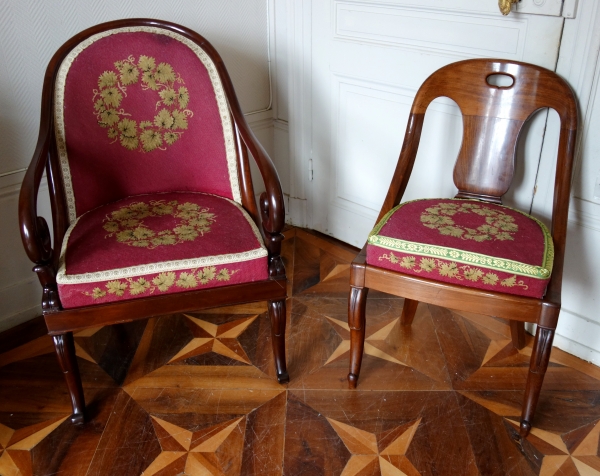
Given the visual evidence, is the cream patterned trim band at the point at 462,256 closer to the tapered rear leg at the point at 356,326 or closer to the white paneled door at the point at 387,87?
the tapered rear leg at the point at 356,326

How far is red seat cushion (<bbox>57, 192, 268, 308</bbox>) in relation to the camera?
1.39 m

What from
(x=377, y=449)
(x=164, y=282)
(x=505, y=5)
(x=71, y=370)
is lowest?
(x=377, y=449)

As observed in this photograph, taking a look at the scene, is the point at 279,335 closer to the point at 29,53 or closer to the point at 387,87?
the point at 387,87

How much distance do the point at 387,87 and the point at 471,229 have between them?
75 cm

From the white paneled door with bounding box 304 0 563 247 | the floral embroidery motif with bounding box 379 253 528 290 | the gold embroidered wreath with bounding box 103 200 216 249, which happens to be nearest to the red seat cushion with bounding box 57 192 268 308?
the gold embroidered wreath with bounding box 103 200 216 249

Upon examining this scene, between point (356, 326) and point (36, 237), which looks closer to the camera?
point (36, 237)

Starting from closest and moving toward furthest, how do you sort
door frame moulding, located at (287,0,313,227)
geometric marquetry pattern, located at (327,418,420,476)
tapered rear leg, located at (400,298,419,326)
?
geometric marquetry pattern, located at (327,418,420,476), tapered rear leg, located at (400,298,419,326), door frame moulding, located at (287,0,313,227)

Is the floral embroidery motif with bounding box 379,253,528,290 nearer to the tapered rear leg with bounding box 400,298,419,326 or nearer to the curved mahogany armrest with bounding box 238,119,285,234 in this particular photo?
the curved mahogany armrest with bounding box 238,119,285,234

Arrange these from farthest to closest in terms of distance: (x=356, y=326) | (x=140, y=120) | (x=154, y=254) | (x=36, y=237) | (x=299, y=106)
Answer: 1. (x=299, y=106)
2. (x=140, y=120)
3. (x=356, y=326)
4. (x=154, y=254)
5. (x=36, y=237)

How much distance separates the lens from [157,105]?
1705mm

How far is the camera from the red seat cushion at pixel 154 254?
54.6 inches

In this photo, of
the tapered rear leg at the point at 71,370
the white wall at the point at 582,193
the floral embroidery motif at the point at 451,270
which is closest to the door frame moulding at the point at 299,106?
the white wall at the point at 582,193

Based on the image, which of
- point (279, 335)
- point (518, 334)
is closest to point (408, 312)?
point (518, 334)

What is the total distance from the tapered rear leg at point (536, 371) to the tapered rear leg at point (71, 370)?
3.65 ft
